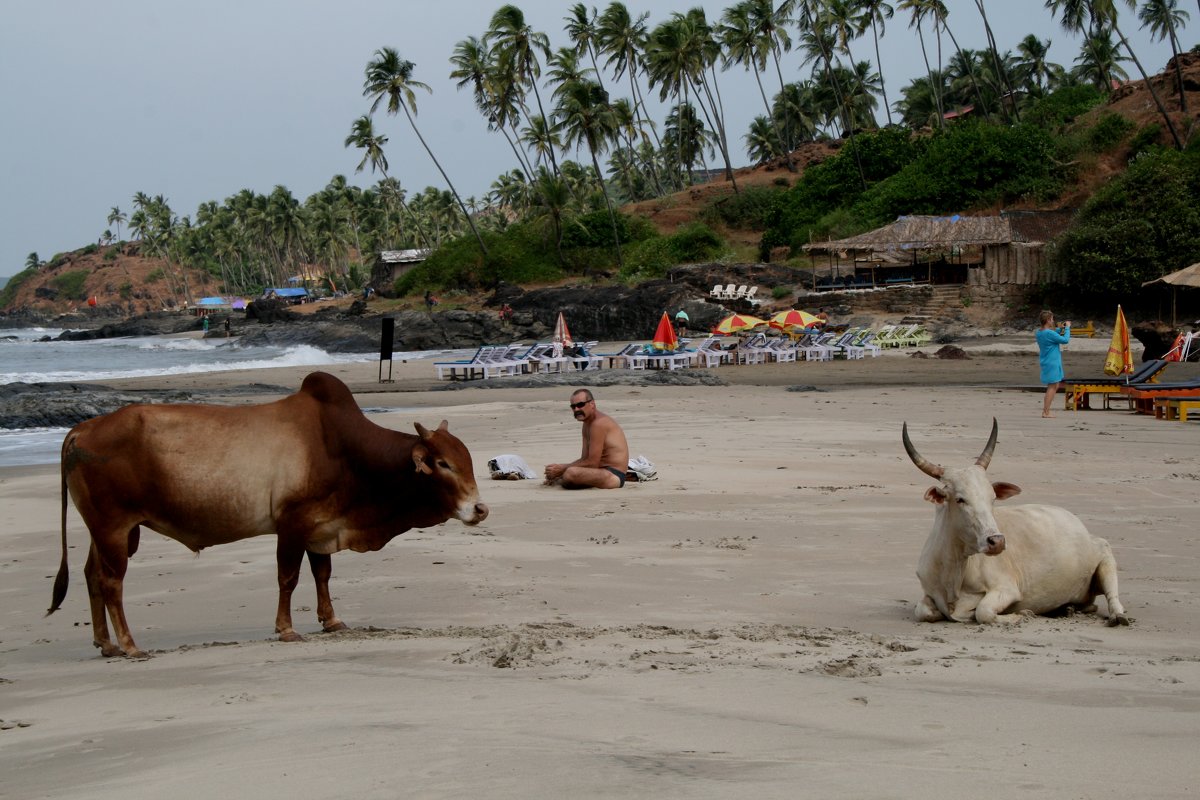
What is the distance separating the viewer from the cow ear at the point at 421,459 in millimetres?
6078

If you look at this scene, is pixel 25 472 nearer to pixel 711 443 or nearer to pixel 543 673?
pixel 711 443

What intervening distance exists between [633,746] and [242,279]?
152992mm

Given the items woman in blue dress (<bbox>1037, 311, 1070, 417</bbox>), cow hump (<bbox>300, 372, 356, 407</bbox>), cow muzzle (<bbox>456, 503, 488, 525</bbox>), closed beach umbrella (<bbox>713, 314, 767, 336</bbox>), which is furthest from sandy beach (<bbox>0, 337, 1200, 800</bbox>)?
A: closed beach umbrella (<bbox>713, 314, 767, 336</bbox>)

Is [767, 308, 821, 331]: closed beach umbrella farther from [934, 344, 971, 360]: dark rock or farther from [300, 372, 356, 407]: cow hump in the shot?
[300, 372, 356, 407]: cow hump

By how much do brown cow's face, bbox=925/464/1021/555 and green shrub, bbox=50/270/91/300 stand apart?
189 metres

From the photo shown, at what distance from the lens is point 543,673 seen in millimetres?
5102

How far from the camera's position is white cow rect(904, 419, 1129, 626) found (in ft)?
20.6

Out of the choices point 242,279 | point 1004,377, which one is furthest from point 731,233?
point 242,279

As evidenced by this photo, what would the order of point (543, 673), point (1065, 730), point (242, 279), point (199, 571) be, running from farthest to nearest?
point (242, 279)
point (199, 571)
point (543, 673)
point (1065, 730)

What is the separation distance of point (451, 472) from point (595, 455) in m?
5.31

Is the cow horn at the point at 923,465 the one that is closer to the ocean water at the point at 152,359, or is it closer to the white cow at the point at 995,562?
the white cow at the point at 995,562

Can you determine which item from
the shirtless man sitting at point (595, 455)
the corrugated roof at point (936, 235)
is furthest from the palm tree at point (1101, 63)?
the shirtless man sitting at point (595, 455)

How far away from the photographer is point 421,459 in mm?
6098

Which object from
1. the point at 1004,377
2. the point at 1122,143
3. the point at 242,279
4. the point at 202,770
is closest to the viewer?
the point at 202,770
